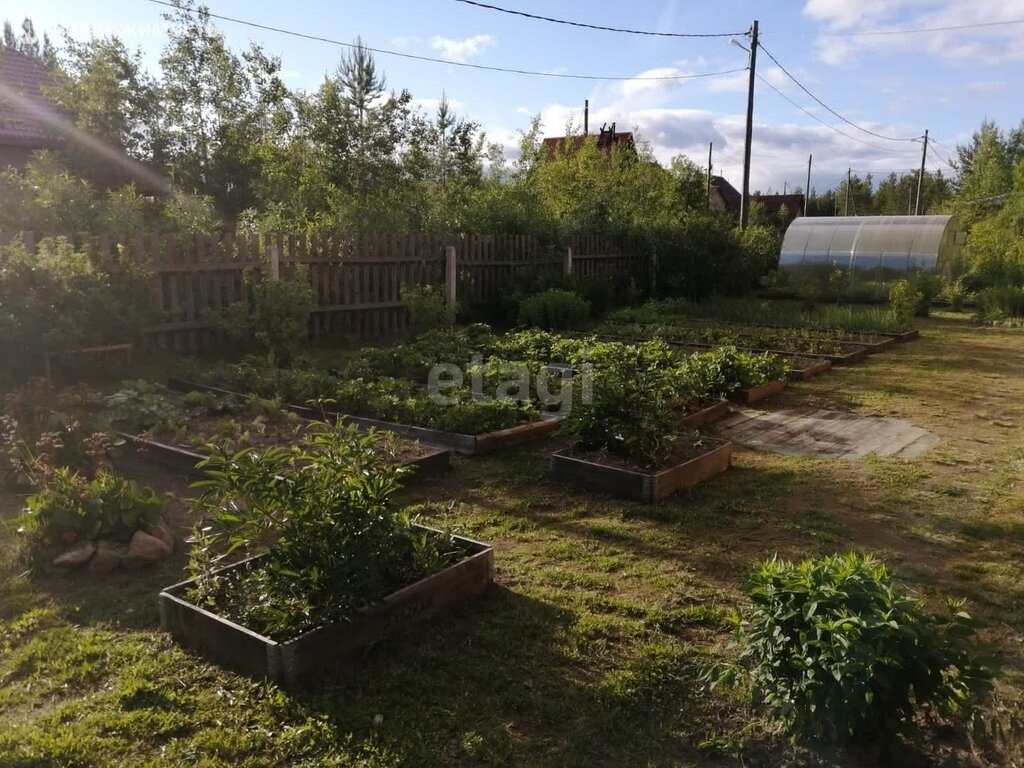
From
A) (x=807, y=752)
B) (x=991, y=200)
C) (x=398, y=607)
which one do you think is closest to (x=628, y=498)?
Result: (x=398, y=607)

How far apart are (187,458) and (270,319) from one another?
4584mm

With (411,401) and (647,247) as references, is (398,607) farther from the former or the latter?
(647,247)

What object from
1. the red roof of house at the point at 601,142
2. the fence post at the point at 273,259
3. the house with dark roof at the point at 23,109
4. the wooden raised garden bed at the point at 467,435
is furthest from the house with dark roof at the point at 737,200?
the wooden raised garden bed at the point at 467,435

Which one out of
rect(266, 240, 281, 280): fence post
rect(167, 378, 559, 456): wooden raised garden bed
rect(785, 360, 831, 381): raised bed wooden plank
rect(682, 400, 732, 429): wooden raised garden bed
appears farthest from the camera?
rect(266, 240, 281, 280): fence post

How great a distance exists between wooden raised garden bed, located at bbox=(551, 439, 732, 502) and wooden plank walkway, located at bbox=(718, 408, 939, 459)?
44.3 inches

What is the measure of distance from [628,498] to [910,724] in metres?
2.73

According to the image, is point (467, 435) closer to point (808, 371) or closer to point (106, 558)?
point (106, 558)

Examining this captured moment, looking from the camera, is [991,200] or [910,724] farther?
[991,200]

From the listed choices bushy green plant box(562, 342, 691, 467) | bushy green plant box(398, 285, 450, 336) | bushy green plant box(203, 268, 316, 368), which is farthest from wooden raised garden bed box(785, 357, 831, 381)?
bushy green plant box(203, 268, 316, 368)

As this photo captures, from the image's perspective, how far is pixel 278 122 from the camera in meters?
17.4

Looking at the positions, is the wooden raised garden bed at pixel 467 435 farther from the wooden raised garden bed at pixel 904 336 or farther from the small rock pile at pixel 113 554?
the wooden raised garden bed at pixel 904 336

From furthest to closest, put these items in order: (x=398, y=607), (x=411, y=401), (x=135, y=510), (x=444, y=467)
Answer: (x=411, y=401)
(x=444, y=467)
(x=135, y=510)
(x=398, y=607)

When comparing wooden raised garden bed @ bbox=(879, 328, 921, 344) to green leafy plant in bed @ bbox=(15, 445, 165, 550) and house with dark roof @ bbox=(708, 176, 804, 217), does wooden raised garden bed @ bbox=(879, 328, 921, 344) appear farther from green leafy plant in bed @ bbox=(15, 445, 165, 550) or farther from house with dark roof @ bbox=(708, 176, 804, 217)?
house with dark roof @ bbox=(708, 176, 804, 217)

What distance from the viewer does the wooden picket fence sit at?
9.39m
